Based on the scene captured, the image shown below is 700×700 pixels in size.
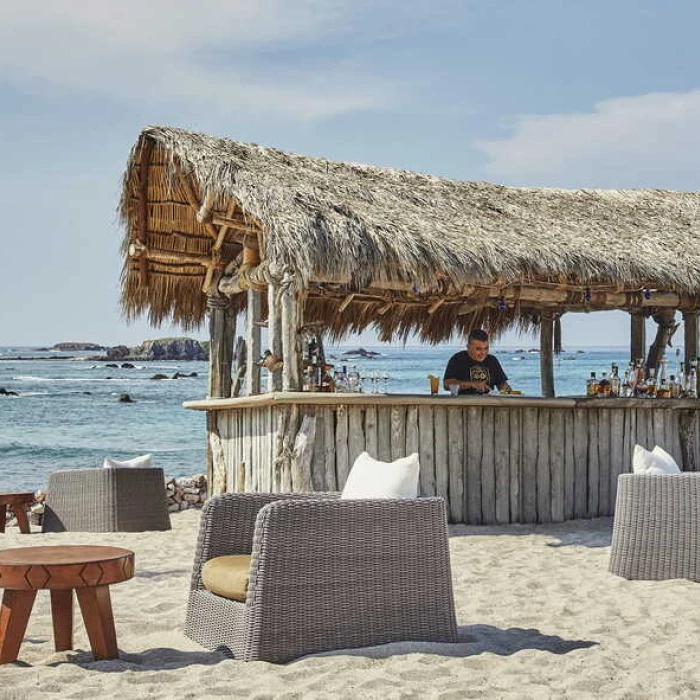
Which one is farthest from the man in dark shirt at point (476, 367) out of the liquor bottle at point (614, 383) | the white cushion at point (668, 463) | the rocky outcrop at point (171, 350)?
the rocky outcrop at point (171, 350)

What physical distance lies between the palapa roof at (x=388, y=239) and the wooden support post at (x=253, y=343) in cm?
47

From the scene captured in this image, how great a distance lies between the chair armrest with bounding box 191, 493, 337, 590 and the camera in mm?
5027

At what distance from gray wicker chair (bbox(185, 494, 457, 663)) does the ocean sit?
380 centimetres

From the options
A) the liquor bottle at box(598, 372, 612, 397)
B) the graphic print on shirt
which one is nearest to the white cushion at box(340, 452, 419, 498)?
the graphic print on shirt

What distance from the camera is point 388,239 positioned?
822cm

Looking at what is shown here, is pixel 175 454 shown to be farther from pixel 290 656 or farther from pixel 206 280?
pixel 290 656

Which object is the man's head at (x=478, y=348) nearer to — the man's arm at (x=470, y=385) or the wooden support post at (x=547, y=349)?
the man's arm at (x=470, y=385)

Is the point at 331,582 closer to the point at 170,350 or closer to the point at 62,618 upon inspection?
the point at 62,618

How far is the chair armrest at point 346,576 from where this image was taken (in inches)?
176

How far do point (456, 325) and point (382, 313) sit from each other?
1156 mm

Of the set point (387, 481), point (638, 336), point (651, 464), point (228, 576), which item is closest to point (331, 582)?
point (228, 576)

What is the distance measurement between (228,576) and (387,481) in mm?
839

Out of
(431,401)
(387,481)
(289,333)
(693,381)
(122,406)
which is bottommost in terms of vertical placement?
(122,406)

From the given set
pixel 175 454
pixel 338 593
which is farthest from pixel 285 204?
pixel 175 454
